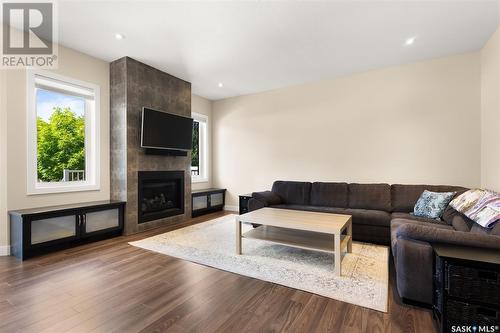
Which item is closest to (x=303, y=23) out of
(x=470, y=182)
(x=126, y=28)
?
(x=126, y=28)

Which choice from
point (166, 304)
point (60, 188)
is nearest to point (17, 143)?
point (60, 188)

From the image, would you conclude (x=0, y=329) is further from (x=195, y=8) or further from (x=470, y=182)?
(x=470, y=182)

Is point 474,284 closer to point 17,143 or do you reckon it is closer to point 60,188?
point 60,188

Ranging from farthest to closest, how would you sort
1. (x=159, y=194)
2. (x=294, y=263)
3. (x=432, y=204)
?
(x=159, y=194)
(x=432, y=204)
(x=294, y=263)

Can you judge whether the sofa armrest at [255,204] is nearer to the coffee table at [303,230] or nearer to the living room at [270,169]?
the living room at [270,169]

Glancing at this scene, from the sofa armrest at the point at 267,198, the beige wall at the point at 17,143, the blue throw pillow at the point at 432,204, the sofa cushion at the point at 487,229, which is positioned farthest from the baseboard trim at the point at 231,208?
the sofa cushion at the point at 487,229

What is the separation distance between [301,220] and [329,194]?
1.67m

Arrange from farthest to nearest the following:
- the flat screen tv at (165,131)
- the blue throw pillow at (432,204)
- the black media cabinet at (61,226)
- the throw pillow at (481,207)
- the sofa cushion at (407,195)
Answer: the flat screen tv at (165,131), the sofa cushion at (407,195), the blue throw pillow at (432,204), the black media cabinet at (61,226), the throw pillow at (481,207)

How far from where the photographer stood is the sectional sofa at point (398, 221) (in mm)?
1813

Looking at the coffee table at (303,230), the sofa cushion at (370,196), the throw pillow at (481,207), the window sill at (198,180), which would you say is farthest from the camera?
the window sill at (198,180)

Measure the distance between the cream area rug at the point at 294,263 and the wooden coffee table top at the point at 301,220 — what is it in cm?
46

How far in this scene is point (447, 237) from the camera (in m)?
1.72

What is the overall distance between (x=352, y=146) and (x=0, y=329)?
4.90 metres

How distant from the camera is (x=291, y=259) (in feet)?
9.39
